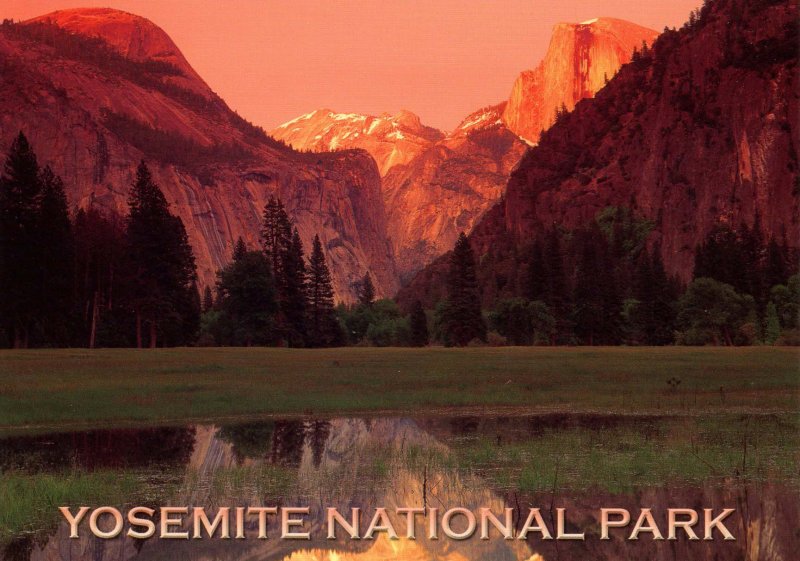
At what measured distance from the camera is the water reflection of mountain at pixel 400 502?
14.8 m

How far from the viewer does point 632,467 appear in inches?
831

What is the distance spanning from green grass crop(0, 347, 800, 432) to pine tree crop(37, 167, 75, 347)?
13.1m

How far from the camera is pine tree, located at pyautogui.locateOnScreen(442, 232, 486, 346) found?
104 metres

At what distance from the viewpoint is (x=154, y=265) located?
8025 cm

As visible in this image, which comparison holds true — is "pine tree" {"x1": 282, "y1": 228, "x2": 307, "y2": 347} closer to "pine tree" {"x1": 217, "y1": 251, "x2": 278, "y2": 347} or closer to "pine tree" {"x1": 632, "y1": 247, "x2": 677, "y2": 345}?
"pine tree" {"x1": 217, "y1": 251, "x2": 278, "y2": 347}

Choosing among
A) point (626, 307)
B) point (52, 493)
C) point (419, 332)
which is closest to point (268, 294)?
point (419, 332)

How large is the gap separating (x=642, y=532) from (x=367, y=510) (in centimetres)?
480

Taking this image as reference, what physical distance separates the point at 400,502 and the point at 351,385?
25.1 meters

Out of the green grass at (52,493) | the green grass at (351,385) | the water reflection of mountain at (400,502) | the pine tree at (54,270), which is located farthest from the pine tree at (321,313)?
the green grass at (52,493)

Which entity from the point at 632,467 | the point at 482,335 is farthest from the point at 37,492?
the point at 482,335

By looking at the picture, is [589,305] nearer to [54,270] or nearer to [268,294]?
[268,294]

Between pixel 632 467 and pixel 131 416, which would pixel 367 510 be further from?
pixel 131 416

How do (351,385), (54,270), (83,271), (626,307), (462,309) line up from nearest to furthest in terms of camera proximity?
(351,385), (54,270), (83,271), (462,309), (626,307)

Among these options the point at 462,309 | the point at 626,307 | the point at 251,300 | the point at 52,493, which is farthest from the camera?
the point at 626,307
